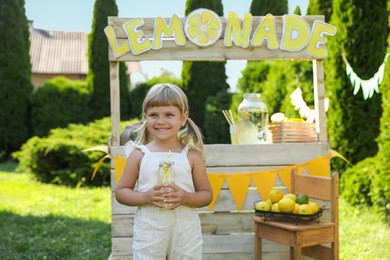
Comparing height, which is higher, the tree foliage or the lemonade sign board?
the lemonade sign board

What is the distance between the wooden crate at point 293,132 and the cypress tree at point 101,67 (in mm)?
11365

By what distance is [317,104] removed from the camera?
375 centimetres

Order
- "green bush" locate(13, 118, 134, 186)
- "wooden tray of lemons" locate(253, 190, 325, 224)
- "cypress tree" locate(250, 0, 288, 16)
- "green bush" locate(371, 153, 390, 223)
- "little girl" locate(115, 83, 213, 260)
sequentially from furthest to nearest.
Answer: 1. "cypress tree" locate(250, 0, 288, 16)
2. "green bush" locate(13, 118, 134, 186)
3. "green bush" locate(371, 153, 390, 223)
4. "wooden tray of lemons" locate(253, 190, 325, 224)
5. "little girl" locate(115, 83, 213, 260)

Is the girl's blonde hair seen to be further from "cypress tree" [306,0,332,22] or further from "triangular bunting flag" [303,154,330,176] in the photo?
"cypress tree" [306,0,332,22]

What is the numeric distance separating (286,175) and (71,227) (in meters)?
3.40

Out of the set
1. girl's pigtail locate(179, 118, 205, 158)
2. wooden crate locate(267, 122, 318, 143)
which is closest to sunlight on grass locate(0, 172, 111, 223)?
wooden crate locate(267, 122, 318, 143)

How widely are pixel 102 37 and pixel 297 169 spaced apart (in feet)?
38.9

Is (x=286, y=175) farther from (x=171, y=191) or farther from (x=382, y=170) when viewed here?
(x=382, y=170)

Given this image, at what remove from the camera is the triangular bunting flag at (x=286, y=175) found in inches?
146

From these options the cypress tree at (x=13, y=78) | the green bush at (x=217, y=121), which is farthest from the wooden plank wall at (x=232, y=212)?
the cypress tree at (x=13, y=78)

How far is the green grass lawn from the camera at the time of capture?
513 centimetres

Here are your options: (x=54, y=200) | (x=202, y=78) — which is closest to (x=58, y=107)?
(x=202, y=78)

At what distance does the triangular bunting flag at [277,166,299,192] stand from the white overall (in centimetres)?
129

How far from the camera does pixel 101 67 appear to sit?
48.9 ft
